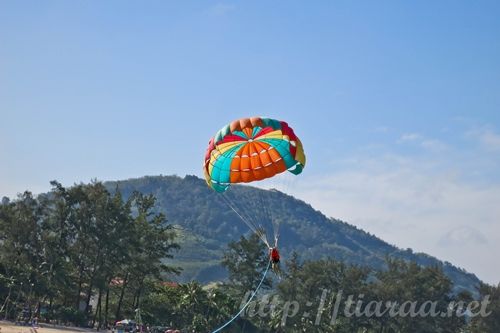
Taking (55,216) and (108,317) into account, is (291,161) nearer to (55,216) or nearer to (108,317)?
(55,216)

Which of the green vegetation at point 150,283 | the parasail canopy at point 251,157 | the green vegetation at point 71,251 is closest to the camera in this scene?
the parasail canopy at point 251,157

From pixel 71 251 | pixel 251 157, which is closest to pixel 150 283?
pixel 71 251

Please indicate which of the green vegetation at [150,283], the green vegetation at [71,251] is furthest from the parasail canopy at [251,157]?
the green vegetation at [71,251]

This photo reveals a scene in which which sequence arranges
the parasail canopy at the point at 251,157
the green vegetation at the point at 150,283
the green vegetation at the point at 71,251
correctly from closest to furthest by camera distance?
1. the parasail canopy at the point at 251,157
2. the green vegetation at the point at 71,251
3. the green vegetation at the point at 150,283

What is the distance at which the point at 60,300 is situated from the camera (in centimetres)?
5816

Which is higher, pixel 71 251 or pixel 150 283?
pixel 71 251

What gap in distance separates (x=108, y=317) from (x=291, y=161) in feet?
123

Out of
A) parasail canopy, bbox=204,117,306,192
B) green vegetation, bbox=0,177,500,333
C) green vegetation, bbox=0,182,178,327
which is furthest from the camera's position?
green vegetation, bbox=0,177,500,333

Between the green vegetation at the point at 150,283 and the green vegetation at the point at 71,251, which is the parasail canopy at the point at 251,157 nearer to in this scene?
the green vegetation at the point at 150,283

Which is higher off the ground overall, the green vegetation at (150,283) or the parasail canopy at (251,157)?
the parasail canopy at (251,157)

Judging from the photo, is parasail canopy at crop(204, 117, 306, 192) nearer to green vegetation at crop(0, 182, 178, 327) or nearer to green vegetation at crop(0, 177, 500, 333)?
green vegetation at crop(0, 177, 500, 333)

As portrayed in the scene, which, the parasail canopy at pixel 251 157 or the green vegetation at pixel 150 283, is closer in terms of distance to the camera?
the parasail canopy at pixel 251 157

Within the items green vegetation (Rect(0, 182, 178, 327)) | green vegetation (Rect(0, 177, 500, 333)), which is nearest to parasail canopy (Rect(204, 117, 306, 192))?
green vegetation (Rect(0, 177, 500, 333))

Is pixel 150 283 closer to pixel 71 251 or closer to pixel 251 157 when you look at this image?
pixel 71 251
